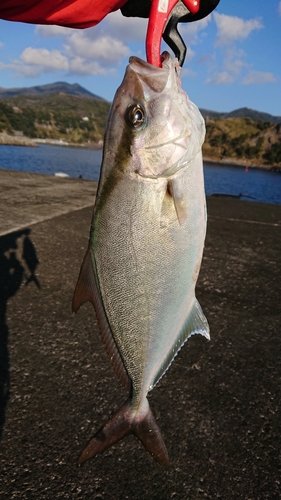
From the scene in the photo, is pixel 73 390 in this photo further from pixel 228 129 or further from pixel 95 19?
pixel 228 129

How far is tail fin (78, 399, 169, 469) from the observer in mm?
1663

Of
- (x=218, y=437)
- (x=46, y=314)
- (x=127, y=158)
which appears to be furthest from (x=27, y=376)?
(x=127, y=158)

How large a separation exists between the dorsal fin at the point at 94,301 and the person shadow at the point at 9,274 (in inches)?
43.8

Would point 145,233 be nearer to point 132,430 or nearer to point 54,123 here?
point 132,430

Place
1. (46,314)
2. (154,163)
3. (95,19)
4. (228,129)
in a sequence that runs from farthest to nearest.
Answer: (228,129), (46,314), (95,19), (154,163)

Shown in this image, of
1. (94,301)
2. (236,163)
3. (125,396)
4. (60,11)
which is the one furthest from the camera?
(236,163)

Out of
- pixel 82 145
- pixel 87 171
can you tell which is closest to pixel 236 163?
pixel 82 145

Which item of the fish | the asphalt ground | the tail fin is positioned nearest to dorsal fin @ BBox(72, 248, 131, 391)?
the fish

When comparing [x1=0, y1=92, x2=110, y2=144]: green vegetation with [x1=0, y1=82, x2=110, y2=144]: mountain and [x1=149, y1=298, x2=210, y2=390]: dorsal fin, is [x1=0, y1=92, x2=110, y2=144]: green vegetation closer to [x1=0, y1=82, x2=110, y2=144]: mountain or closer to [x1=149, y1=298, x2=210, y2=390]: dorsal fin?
[x1=0, y1=82, x2=110, y2=144]: mountain

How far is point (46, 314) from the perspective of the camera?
3736 mm

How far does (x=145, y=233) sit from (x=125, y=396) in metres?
1.58

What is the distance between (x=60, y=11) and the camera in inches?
75.1

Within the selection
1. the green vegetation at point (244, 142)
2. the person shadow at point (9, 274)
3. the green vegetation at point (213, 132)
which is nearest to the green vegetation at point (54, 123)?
the green vegetation at point (213, 132)

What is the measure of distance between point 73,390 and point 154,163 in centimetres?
183
